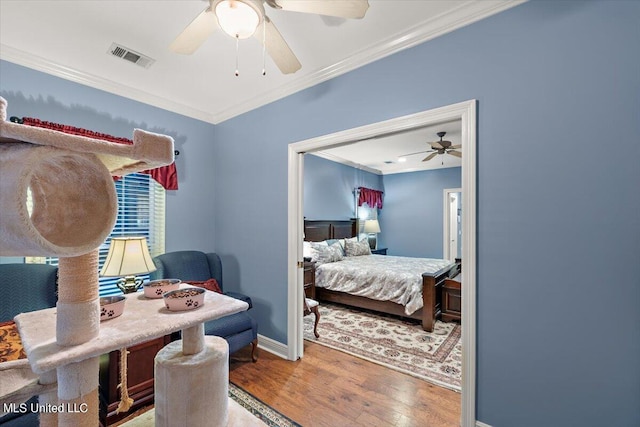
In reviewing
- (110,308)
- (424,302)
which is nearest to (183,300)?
(110,308)

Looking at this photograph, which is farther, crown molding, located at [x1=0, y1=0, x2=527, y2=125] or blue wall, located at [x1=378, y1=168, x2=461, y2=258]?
blue wall, located at [x1=378, y1=168, x2=461, y2=258]

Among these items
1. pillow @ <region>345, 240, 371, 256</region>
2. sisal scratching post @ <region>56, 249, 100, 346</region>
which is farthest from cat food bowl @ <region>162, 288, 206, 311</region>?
pillow @ <region>345, 240, 371, 256</region>

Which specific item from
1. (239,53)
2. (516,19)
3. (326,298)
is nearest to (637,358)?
(516,19)

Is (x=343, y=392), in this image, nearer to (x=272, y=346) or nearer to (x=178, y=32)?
(x=272, y=346)

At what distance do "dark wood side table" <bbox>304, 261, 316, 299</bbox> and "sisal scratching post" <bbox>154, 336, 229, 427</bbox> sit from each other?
125 inches

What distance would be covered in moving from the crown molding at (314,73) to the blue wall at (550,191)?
0.06 metres

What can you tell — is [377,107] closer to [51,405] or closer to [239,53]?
[239,53]

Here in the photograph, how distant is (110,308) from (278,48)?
61.7 inches

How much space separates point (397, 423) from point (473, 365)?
648mm

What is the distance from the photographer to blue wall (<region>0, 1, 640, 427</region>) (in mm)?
1395

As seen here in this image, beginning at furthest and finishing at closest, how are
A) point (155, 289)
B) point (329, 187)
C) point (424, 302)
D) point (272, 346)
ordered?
point (329, 187) < point (424, 302) < point (272, 346) < point (155, 289)

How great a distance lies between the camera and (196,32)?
1.59m

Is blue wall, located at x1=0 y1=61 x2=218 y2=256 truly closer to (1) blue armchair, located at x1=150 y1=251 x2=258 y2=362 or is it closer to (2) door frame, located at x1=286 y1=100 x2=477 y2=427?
(1) blue armchair, located at x1=150 y1=251 x2=258 y2=362

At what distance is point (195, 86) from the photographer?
2805mm
